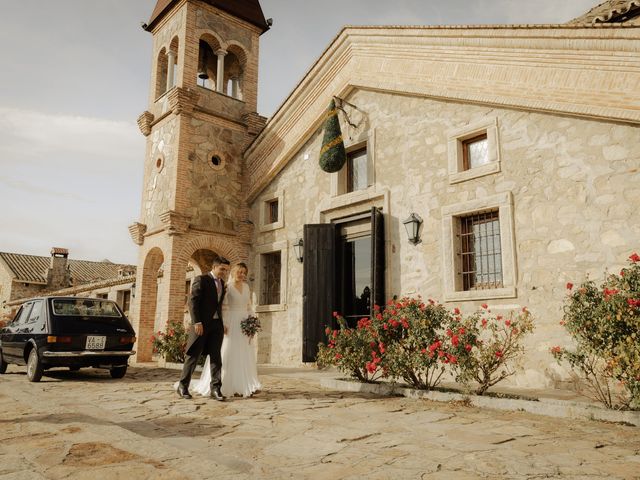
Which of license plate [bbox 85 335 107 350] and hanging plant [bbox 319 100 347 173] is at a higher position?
hanging plant [bbox 319 100 347 173]

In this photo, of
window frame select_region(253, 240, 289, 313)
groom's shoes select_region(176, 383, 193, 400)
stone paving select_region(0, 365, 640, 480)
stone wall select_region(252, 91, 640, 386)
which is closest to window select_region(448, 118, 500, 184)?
stone wall select_region(252, 91, 640, 386)

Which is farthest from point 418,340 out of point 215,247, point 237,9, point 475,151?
point 237,9

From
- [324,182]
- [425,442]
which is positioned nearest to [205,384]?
[425,442]

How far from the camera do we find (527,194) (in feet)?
27.2

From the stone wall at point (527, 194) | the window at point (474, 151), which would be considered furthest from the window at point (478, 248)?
the window at point (474, 151)

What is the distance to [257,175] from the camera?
14.1m

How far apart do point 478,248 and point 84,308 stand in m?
7.62

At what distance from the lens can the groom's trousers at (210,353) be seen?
21.5 feet

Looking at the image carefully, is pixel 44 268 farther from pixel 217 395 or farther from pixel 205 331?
pixel 217 395

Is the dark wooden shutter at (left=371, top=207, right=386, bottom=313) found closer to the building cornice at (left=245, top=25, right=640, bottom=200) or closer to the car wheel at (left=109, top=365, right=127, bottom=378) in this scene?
the building cornice at (left=245, top=25, right=640, bottom=200)

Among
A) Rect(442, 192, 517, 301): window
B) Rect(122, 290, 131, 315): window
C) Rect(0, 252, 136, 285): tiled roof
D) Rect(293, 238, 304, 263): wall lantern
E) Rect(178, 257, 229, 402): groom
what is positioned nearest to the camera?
Rect(178, 257, 229, 402): groom

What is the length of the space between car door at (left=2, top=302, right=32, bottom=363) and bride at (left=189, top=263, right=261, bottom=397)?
14.6ft

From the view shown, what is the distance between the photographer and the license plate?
Answer: 8.86 metres

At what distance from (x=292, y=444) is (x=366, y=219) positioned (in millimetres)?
7611
